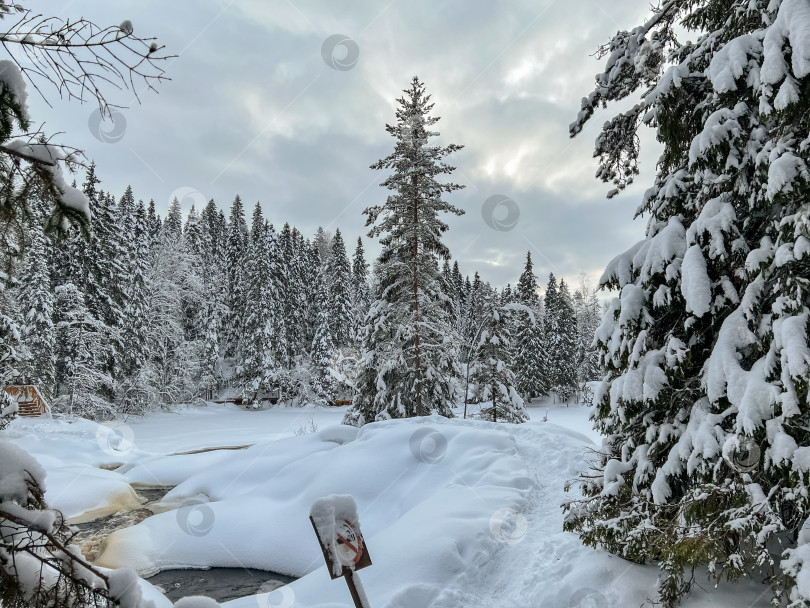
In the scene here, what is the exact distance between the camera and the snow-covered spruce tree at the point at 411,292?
15375 mm

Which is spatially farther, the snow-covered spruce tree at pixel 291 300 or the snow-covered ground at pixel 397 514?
the snow-covered spruce tree at pixel 291 300

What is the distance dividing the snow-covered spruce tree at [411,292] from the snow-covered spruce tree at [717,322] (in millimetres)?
10316

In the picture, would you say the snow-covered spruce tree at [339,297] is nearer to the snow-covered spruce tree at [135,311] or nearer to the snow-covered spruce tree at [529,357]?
the snow-covered spruce tree at [135,311]

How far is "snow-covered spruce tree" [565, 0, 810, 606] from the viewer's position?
3.23 m

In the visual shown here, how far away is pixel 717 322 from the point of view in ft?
13.7

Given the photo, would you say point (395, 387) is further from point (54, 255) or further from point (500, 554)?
point (54, 255)

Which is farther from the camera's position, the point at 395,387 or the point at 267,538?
the point at 395,387

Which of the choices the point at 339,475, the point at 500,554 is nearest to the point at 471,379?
the point at 339,475

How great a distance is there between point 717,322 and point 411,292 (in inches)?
472

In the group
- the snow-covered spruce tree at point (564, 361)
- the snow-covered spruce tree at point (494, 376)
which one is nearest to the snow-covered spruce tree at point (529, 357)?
the snow-covered spruce tree at point (564, 361)

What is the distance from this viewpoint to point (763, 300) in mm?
3727

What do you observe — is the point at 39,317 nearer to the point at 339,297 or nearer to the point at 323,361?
the point at 323,361

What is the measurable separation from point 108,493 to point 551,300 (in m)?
39.1

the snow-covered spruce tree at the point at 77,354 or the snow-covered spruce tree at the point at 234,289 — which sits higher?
the snow-covered spruce tree at the point at 234,289
